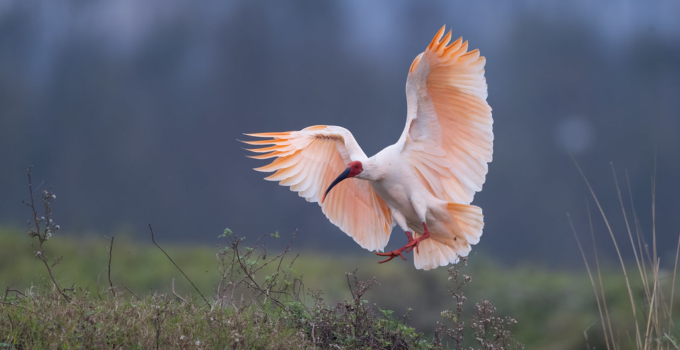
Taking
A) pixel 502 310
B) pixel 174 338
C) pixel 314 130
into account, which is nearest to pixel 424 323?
pixel 502 310

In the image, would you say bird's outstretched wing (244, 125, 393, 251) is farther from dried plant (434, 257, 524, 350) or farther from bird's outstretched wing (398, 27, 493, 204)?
dried plant (434, 257, 524, 350)

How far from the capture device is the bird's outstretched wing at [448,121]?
429cm

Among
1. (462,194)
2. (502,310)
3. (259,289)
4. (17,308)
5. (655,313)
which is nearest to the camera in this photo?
(17,308)

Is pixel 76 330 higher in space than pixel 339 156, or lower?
lower

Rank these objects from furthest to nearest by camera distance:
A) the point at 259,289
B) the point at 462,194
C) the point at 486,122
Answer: the point at 462,194 < the point at 486,122 < the point at 259,289

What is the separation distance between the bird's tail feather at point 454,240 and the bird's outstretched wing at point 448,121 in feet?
0.86

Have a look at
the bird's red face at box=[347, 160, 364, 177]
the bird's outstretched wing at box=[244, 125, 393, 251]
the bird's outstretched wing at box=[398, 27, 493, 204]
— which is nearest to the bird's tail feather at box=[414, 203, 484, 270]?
the bird's outstretched wing at box=[398, 27, 493, 204]

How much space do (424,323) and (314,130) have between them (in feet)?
13.3

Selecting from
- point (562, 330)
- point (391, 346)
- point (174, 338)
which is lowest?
point (562, 330)

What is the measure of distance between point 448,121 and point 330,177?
3.88ft

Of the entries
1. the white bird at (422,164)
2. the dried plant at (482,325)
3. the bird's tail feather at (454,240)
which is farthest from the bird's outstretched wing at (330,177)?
the dried plant at (482,325)

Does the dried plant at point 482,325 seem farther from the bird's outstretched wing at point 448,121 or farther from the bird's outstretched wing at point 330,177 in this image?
the bird's outstretched wing at point 330,177

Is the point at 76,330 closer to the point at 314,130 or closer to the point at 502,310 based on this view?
the point at 314,130

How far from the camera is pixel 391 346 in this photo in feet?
13.4
